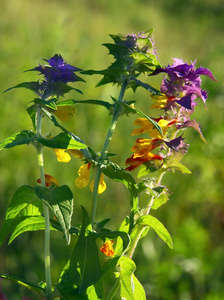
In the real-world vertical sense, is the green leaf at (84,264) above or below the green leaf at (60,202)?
below

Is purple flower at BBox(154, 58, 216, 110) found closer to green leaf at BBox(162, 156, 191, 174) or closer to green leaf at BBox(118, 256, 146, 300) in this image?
green leaf at BBox(162, 156, 191, 174)

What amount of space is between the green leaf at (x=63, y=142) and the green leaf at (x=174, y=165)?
0.21 m

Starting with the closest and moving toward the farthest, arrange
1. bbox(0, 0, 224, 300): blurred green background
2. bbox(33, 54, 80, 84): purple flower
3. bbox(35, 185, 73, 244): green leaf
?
bbox(35, 185, 73, 244): green leaf → bbox(33, 54, 80, 84): purple flower → bbox(0, 0, 224, 300): blurred green background

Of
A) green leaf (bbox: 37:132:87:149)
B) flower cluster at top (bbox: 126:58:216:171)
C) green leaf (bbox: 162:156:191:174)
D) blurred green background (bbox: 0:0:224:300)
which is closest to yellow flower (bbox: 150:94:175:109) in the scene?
flower cluster at top (bbox: 126:58:216:171)

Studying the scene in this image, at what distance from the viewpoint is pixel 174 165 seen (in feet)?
2.68

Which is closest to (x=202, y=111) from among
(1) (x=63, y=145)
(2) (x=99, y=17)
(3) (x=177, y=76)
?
(3) (x=177, y=76)

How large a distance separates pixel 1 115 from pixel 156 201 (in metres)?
1.58

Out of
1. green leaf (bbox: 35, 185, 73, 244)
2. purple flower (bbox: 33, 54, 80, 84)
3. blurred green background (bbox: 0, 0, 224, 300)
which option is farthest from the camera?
blurred green background (bbox: 0, 0, 224, 300)

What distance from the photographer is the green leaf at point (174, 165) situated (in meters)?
0.81

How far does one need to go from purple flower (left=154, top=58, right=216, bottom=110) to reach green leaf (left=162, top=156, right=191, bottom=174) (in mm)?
103

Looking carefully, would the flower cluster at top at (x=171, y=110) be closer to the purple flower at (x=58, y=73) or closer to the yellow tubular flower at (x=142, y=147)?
the yellow tubular flower at (x=142, y=147)

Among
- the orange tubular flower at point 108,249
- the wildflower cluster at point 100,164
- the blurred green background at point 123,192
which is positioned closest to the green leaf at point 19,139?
the wildflower cluster at point 100,164

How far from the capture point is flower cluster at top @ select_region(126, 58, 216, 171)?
32.0 inches

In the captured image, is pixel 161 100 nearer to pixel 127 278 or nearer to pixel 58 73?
pixel 58 73
